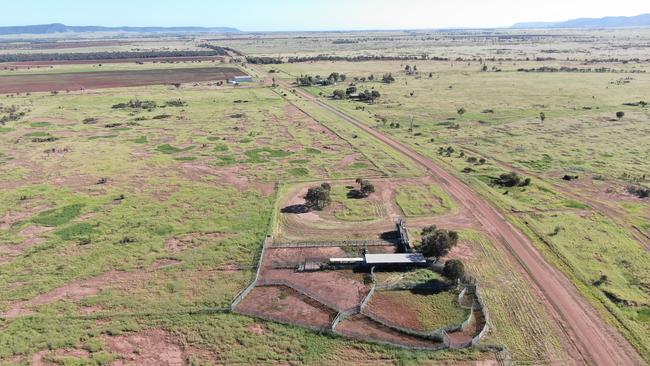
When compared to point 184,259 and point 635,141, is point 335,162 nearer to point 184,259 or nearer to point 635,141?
point 184,259

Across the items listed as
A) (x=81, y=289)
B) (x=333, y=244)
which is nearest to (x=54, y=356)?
(x=81, y=289)

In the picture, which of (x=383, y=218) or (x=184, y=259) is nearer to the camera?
(x=184, y=259)

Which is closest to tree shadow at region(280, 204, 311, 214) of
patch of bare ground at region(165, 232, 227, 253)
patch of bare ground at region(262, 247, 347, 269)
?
patch of bare ground at region(262, 247, 347, 269)

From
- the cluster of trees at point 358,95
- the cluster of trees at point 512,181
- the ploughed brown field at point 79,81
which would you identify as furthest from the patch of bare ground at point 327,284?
the ploughed brown field at point 79,81

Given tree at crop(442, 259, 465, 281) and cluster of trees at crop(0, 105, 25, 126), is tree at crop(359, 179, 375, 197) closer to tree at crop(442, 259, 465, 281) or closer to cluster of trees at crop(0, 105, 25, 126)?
tree at crop(442, 259, 465, 281)

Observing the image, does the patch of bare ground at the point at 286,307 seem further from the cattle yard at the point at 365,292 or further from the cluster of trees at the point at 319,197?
the cluster of trees at the point at 319,197

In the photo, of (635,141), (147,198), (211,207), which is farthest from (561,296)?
(635,141)

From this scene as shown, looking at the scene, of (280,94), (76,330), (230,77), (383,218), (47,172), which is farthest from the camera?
(230,77)
